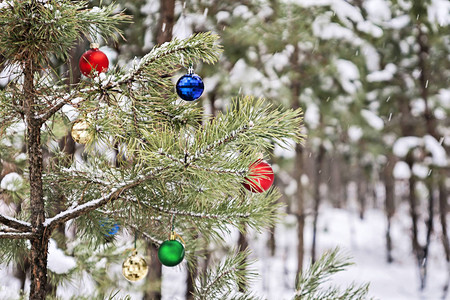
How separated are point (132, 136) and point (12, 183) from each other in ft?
4.60

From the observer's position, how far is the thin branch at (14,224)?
1.43 meters

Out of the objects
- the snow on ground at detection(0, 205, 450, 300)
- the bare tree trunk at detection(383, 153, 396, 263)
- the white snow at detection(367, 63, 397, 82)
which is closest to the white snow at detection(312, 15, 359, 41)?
the white snow at detection(367, 63, 397, 82)

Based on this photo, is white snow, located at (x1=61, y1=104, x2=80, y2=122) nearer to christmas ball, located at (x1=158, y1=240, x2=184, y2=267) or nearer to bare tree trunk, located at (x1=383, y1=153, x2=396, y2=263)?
christmas ball, located at (x1=158, y1=240, x2=184, y2=267)

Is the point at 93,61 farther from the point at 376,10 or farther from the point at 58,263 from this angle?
the point at 376,10

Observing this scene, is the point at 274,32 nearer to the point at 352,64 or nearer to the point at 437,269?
the point at 352,64

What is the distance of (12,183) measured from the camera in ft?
8.09

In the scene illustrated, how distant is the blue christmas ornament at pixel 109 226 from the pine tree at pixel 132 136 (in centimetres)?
2

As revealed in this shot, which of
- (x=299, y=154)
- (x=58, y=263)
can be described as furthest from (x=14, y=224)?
(x=299, y=154)

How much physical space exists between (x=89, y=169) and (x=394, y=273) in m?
14.8

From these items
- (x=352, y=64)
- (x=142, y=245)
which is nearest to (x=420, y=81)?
(x=352, y=64)

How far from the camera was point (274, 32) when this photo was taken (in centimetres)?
530

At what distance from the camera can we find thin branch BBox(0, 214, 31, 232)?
1431mm

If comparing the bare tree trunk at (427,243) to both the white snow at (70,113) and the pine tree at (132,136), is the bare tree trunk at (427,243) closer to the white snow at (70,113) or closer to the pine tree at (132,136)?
the pine tree at (132,136)

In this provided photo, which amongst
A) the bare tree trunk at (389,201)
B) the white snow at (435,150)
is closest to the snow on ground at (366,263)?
the bare tree trunk at (389,201)
